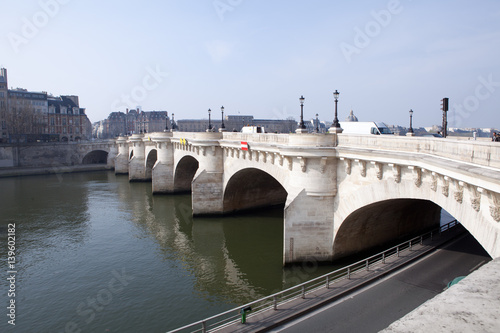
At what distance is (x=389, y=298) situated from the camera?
1286 cm

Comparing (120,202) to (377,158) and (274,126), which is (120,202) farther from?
(274,126)

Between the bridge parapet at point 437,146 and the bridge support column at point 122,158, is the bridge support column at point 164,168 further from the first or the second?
the bridge parapet at point 437,146

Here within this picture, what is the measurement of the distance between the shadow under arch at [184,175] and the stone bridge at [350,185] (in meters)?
10.7

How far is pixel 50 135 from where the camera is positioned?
88438 millimetres

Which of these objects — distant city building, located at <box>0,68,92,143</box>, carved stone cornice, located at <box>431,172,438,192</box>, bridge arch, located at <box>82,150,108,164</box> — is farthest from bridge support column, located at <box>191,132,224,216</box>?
distant city building, located at <box>0,68,92,143</box>

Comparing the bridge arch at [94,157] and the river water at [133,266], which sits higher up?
the bridge arch at [94,157]

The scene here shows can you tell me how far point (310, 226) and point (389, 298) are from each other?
6570mm

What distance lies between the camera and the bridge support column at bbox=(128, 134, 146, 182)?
57094mm

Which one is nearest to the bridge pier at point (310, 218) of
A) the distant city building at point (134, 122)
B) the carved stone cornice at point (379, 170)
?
the carved stone cornice at point (379, 170)

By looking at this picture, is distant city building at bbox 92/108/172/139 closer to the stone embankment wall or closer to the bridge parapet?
the stone embankment wall

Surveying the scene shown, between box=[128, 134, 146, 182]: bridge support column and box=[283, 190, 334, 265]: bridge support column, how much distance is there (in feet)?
142

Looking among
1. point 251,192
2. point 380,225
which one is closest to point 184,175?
point 251,192

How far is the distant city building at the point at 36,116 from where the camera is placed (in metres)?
81.5

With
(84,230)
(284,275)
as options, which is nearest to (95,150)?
(84,230)
